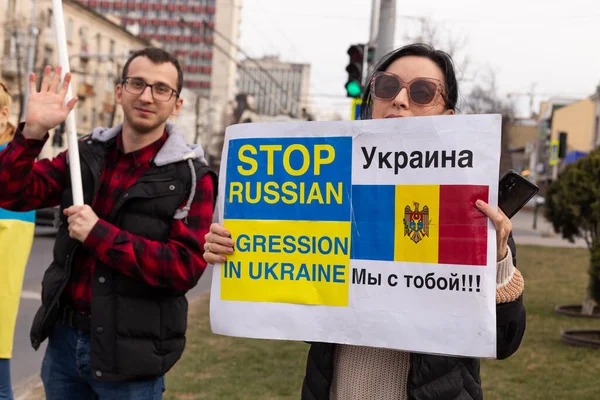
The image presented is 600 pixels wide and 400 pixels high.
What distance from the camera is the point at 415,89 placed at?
2.16 metres

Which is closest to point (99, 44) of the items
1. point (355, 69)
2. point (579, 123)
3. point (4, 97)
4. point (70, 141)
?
point (579, 123)

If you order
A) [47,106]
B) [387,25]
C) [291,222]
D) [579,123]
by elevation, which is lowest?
[291,222]

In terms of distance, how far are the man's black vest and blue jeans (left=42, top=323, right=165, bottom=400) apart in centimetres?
5

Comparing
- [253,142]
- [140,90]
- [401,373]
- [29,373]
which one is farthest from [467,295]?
[29,373]

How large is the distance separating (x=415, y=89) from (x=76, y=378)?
1.61m

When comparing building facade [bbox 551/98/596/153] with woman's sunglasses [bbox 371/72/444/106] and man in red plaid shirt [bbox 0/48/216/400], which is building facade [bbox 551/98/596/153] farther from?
woman's sunglasses [bbox 371/72/444/106]

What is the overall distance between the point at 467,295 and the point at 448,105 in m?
0.66

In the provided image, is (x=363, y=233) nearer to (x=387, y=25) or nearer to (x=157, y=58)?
(x=157, y=58)

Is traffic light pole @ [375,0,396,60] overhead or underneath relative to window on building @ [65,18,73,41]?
underneath

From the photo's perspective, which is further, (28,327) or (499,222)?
(28,327)

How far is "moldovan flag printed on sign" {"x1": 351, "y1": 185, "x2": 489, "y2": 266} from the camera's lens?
1.88 meters

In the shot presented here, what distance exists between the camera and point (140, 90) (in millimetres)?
2748

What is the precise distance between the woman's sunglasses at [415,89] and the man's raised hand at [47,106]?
109 cm

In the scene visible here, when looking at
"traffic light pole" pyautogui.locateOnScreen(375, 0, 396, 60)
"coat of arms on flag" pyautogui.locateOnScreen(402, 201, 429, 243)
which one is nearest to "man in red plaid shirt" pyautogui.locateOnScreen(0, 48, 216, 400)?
"coat of arms on flag" pyautogui.locateOnScreen(402, 201, 429, 243)
